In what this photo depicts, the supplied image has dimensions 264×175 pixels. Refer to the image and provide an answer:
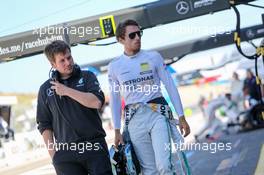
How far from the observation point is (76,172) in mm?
4496

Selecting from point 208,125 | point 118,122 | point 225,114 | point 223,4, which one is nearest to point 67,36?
point 223,4

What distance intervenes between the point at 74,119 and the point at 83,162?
35cm

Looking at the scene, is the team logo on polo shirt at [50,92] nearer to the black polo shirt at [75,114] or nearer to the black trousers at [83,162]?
the black polo shirt at [75,114]

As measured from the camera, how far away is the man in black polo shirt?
4.47 m

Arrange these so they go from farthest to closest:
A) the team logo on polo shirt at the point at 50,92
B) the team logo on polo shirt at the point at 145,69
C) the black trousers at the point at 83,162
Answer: the team logo on polo shirt at the point at 145,69
the team logo on polo shirt at the point at 50,92
the black trousers at the point at 83,162

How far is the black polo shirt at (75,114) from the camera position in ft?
14.8

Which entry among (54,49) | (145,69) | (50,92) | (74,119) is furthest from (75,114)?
(145,69)

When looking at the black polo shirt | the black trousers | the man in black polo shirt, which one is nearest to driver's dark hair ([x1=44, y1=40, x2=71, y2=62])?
the man in black polo shirt

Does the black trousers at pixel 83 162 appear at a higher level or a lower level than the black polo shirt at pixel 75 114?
lower

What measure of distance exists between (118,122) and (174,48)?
1102cm

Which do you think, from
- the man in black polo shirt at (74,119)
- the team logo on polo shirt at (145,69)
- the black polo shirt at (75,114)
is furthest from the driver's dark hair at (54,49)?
the team logo on polo shirt at (145,69)

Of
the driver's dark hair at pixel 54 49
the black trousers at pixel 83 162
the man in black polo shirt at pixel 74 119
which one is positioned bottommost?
the black trousers at pixel 83 162

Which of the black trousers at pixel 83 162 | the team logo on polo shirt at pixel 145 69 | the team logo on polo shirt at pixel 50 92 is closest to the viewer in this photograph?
the black trousers at pixel 83 162

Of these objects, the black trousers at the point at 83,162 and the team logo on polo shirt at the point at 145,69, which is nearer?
the black trousers at the point at 83,162
